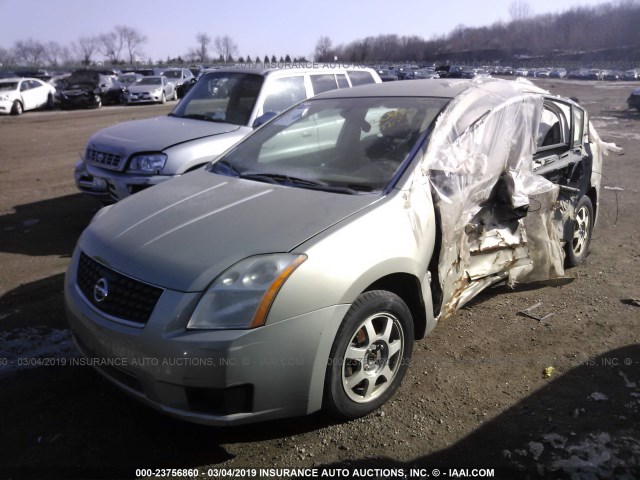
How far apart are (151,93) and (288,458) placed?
86.6 feet

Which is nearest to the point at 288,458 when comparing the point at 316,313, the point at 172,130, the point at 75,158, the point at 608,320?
the point at 316,313

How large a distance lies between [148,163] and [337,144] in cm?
266

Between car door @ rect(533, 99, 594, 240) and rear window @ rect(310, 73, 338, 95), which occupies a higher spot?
rear window @ rect(310, 73, 338, 95)

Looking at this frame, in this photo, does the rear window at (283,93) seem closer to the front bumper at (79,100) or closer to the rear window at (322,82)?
the rear window at (322,82)

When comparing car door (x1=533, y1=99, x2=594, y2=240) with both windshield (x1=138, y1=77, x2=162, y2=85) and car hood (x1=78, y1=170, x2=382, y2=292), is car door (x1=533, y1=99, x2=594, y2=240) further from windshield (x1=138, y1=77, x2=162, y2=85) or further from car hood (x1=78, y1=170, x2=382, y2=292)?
windshield (x1=138, y1=77, x2=162, y2=85)

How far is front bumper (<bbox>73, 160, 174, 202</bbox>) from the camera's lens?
217 inches

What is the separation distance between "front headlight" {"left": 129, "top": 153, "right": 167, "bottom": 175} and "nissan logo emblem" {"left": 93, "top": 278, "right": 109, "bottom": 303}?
10.1ft

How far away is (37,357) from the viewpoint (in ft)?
11.3

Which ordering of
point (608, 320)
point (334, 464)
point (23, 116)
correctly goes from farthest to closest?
point (23, 116), point (608, 320), point (334, 464)

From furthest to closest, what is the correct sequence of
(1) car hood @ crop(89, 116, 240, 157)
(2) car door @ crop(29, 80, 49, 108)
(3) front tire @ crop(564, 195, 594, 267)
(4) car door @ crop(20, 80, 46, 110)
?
(2) car door @ crop(29, 80, 49, 108)
(4) car door @ crop(20, 80, 46, 110)
(1) car hood @ crop(89, 116, 240, 157)
(3) front tire @ crop(564, 195, 594, 267)

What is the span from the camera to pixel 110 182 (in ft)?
18.7

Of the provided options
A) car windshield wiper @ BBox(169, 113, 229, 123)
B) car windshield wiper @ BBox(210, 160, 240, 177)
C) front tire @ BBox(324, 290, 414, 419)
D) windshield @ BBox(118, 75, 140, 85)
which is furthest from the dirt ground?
windshield @ BBox(118, 75, 140, 85)

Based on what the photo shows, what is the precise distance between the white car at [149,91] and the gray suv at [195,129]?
822 inches

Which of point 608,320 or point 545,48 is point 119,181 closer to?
point 608,320
